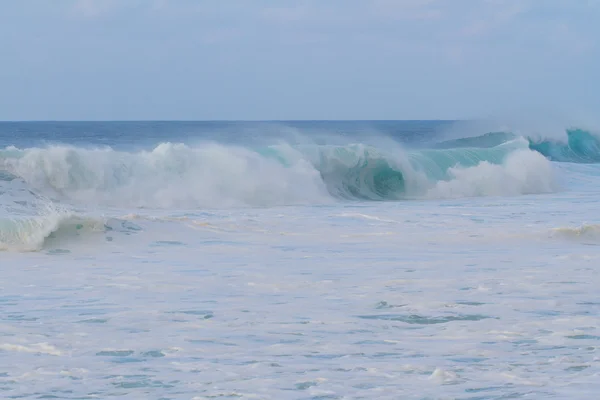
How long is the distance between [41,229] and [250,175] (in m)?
8.58

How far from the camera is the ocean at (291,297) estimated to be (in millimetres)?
5426

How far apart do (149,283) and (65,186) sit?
11083 millimetres

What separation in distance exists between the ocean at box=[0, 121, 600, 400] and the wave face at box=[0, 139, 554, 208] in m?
0.14

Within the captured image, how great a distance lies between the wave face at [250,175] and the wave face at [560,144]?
9.70 metres

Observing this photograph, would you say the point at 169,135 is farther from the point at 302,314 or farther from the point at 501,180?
the point at 302,314

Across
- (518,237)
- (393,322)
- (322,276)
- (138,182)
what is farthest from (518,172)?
(393,322)

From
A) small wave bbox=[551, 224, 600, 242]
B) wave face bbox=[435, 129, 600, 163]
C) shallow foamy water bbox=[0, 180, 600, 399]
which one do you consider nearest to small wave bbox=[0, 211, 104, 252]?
shallow foamy water bbox=[0, 180, 600, 399]

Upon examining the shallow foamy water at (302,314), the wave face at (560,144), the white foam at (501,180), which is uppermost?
the wave face at (560,144)

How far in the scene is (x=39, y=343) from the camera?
6.19 m

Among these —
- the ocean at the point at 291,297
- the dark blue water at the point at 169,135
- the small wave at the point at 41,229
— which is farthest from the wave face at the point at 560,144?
the small wave at the point at 41,229

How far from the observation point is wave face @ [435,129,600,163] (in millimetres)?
33656

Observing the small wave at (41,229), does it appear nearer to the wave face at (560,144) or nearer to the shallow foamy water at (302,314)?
the shallow foamy water at (302,314)

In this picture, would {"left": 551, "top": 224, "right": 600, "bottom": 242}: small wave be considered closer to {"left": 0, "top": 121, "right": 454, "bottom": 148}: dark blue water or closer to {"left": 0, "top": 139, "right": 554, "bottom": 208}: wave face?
{"left": 0, "top": 139, "right": 554, "bottom": 208}: wave face

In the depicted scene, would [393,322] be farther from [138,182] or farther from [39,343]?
[138,182]
